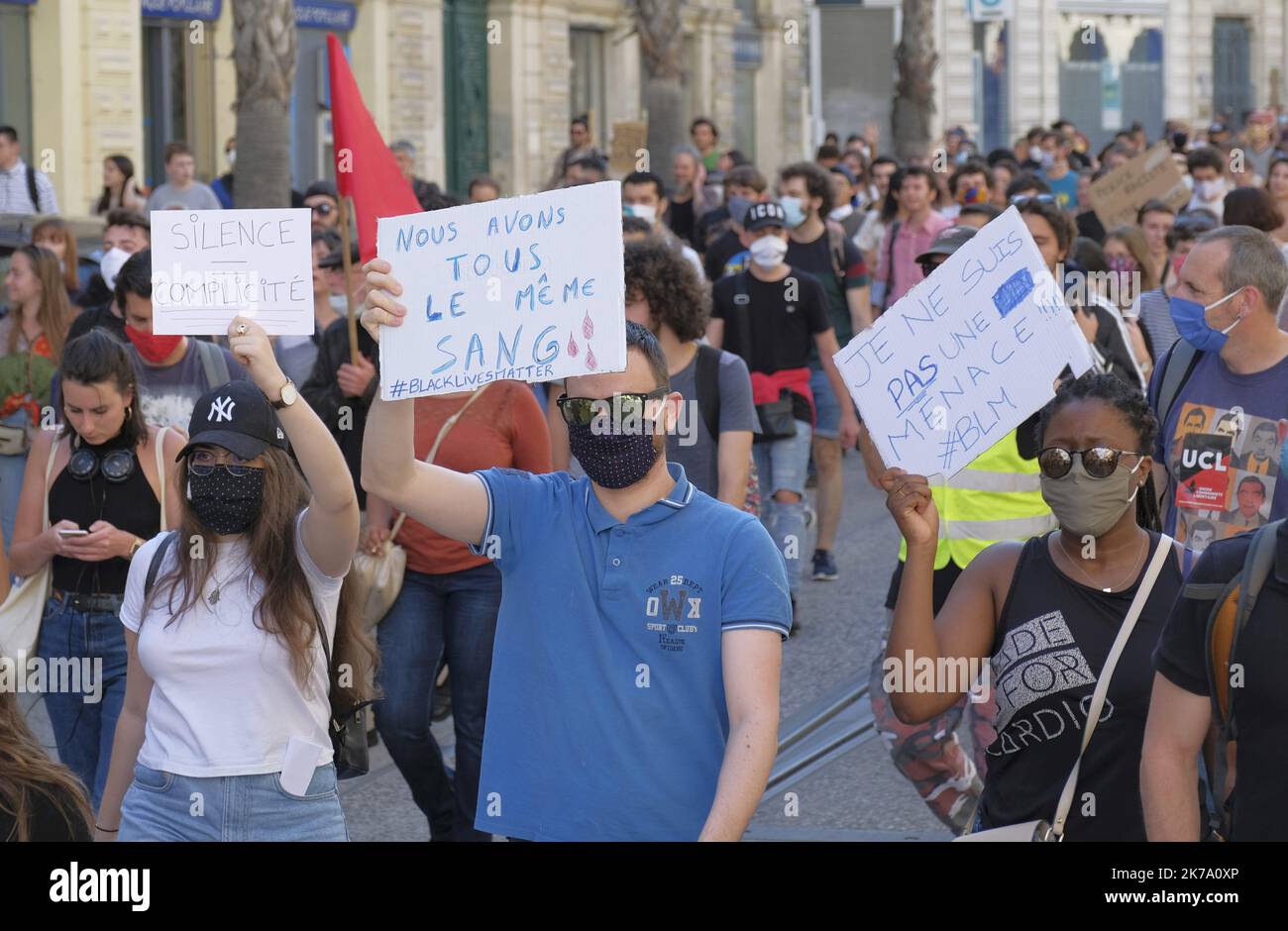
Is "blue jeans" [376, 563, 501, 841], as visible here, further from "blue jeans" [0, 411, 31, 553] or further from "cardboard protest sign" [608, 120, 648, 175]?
"cardboard protest sign" [608, 120, 648, 175]

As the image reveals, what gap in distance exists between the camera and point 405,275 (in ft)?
12.2

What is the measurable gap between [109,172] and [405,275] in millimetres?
11444

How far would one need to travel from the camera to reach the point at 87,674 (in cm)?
538

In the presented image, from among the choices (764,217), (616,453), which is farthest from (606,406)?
(764,217)

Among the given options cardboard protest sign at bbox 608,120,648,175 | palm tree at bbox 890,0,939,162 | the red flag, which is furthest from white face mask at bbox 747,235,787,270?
palm tree at bbox 890,0,939,162

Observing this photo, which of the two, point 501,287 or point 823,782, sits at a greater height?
point 501,287

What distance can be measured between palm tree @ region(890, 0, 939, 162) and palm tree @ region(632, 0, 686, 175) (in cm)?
578

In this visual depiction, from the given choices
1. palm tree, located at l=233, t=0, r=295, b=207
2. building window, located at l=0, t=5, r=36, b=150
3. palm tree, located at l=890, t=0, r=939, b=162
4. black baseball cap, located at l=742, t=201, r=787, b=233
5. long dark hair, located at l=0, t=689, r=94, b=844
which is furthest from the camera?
palm tree, located at l=890, t=0, r=939, b=162

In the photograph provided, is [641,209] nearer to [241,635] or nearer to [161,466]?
[161,466]

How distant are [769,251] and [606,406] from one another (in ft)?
18.0

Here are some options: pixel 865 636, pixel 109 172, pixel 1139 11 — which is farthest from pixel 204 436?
pixel 1139 11

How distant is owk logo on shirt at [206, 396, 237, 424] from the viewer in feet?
13.9

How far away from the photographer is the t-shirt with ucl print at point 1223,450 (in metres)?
5.31

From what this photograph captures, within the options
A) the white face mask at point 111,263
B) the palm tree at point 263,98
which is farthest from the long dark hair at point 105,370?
the palm tree at point 263,98
